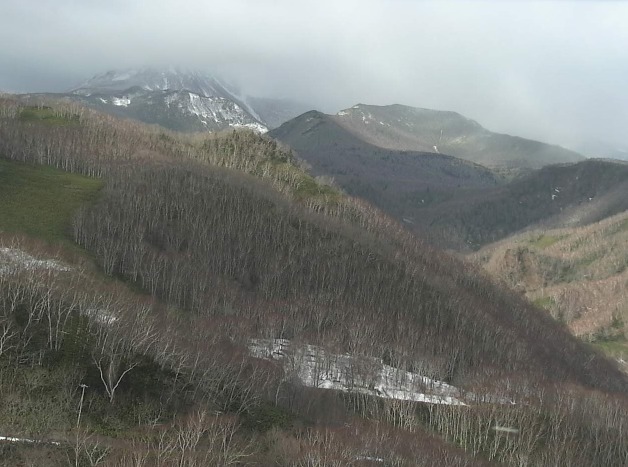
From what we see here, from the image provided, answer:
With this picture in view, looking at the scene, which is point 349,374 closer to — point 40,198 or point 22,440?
point 22,440

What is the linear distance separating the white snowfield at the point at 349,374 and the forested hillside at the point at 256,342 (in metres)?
0.51

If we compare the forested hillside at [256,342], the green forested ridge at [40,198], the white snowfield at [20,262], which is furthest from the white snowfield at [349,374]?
the green forested ridge at [40,198]

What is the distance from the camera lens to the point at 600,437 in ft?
291

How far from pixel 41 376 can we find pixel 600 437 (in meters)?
84.9

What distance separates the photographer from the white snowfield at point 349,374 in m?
93.7

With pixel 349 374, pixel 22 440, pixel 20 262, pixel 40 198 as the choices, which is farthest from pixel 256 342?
pixel 40 198

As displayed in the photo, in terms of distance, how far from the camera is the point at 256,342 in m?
99.4

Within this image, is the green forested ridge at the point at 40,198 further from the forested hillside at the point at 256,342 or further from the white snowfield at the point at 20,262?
the white snowfield at the point at 20,262

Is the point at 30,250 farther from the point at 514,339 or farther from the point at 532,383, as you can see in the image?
the point at 514,339

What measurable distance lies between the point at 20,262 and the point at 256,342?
42333mm

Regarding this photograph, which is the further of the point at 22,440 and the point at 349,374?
the point at 349,374

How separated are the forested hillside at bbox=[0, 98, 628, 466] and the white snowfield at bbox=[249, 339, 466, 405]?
0.51 meters

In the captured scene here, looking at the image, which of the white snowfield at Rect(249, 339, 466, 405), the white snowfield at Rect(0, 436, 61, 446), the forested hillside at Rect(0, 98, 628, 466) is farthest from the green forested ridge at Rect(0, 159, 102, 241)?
the white snowfield at Rect(0, 436, 61, 446)

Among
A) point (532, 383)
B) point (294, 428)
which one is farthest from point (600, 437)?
point (294, 428)
